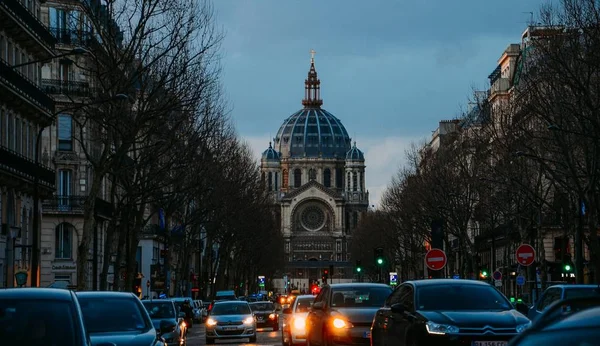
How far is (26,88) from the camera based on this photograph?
5147 cm

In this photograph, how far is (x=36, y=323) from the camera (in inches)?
511

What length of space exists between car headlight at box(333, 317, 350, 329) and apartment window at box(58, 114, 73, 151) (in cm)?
5166

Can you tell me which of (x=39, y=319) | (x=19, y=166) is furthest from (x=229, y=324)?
(x=39, y=319)

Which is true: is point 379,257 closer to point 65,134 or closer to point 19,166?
point 19,166

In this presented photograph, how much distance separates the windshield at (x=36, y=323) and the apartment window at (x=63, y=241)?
64021 millimetres

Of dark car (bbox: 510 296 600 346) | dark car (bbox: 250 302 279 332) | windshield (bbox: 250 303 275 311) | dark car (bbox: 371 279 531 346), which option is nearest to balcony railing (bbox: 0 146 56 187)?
dark car (bbox: 250 302 279 332)

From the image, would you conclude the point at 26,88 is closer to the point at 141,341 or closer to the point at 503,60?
the point at 141,341

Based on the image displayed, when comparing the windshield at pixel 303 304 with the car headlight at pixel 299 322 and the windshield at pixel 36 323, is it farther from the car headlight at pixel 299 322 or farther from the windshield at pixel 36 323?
the windshield at pixel 36 323

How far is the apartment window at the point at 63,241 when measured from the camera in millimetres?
76688

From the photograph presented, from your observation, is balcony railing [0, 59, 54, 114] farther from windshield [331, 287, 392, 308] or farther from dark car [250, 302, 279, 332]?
windshield [331, 287, 392, 308]

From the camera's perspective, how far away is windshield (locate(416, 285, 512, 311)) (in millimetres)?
21000

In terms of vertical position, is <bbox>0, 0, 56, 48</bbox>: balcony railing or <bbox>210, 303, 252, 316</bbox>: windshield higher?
<bbox>0, 0, 56, 48</bbox>: balcony railing

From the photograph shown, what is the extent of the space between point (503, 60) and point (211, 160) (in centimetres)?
4808

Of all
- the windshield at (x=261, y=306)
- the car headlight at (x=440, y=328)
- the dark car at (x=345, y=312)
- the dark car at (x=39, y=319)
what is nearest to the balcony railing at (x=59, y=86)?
the windshield at (x=261, y=306)
